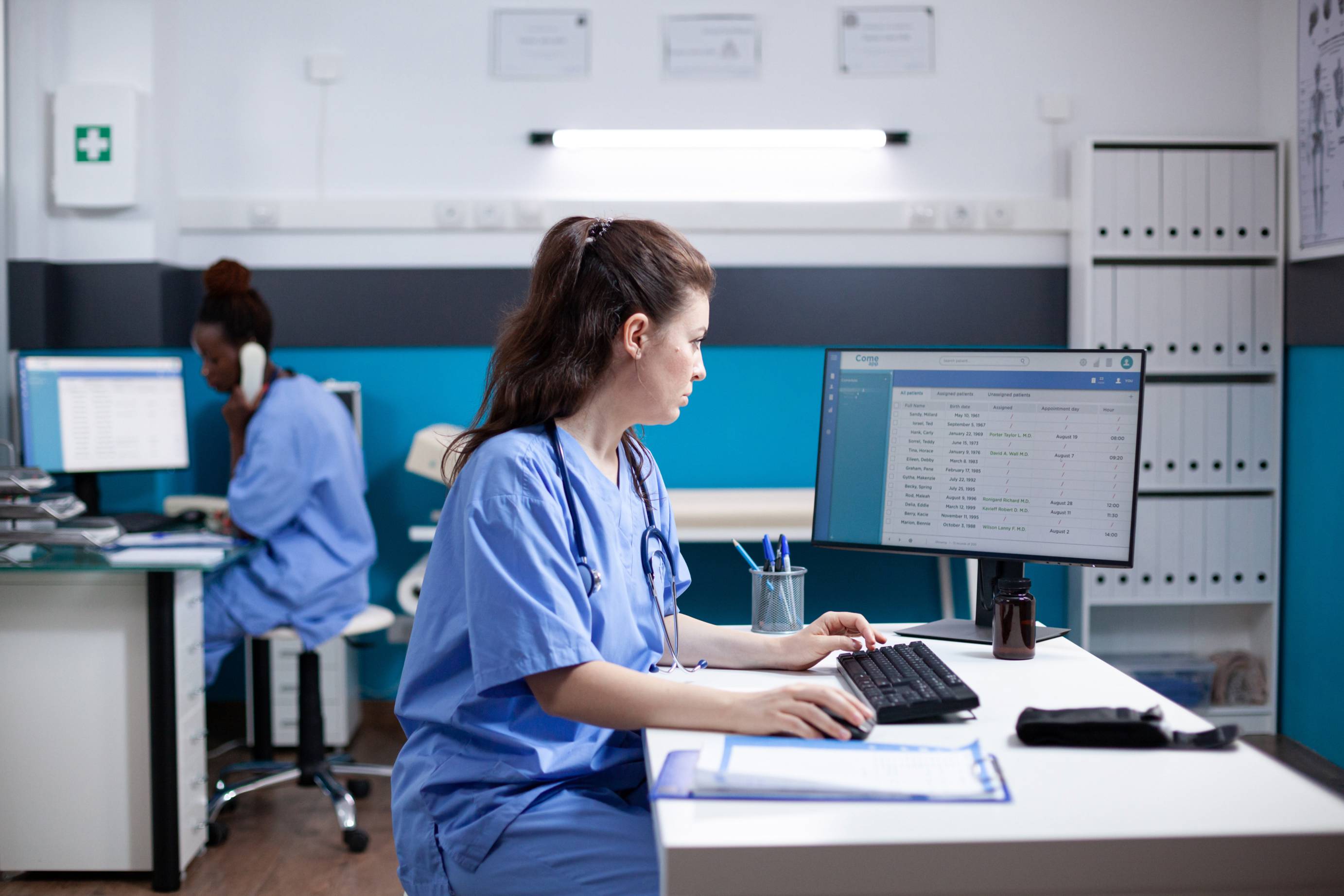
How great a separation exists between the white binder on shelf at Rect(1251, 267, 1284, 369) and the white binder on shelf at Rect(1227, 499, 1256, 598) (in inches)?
16.8

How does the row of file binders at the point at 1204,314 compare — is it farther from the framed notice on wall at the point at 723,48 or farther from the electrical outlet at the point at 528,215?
the electrical outlet at the point at 528,215

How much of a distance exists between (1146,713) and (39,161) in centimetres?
328

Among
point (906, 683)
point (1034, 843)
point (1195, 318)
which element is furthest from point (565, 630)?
point (1195, 318)

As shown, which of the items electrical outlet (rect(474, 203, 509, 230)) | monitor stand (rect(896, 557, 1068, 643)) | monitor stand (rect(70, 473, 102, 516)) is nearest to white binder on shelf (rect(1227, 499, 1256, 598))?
monitor stand (rect(896, 557, 1068, 643))

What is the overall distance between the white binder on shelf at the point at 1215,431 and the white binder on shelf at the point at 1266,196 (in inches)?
17.2

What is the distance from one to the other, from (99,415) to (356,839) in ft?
4.38

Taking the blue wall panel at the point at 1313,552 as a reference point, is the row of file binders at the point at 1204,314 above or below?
above

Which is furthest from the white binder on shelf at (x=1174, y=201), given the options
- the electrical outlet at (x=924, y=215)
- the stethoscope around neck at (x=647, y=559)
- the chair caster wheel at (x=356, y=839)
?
the chair caster wheel at (x=356, y=839)

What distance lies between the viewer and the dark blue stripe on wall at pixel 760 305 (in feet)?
11.0

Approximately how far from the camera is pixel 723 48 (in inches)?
132

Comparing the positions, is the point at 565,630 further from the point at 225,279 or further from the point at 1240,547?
the point at 1240,547

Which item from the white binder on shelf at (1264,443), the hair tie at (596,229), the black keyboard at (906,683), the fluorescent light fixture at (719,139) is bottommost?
the black keyboard at (906,683)

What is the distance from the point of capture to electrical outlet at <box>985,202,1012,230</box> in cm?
336

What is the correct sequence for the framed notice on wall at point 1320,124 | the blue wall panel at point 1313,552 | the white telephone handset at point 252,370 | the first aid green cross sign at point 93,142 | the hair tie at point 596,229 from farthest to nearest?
the first aid green cross sign at point 93,142 < the blue wall panel at point 1313,552 < the framed notice on wall at point 1320,124 < the white telephone handset at point 252,370 < the hair tie at point 596,229
